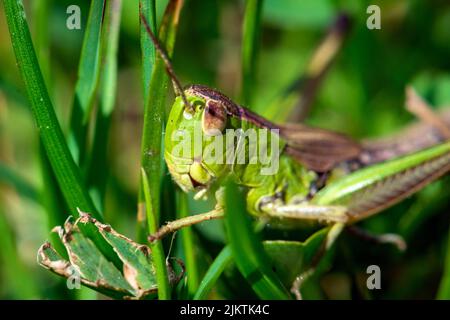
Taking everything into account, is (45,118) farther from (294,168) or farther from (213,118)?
(294,168)

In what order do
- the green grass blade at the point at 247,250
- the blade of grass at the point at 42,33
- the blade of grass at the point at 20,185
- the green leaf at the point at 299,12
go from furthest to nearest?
the green leaf at the point at 299,12, the blade of grass at the point at 20,185, the blade of grass at the point at 42,33, the green grass blade at the point at 247,250

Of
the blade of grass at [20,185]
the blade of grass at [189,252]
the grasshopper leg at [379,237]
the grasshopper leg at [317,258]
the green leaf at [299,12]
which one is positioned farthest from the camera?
the green leaf at [299,12]

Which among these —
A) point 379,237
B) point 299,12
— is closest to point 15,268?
point 379,237

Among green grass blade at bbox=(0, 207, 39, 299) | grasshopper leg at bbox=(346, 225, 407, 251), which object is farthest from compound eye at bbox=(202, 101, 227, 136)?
grasshopper leg at bbox=(346, 225, 407, 251)

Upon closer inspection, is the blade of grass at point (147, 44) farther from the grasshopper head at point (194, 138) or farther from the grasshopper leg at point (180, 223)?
the grasshopper leg at point (180, 223)

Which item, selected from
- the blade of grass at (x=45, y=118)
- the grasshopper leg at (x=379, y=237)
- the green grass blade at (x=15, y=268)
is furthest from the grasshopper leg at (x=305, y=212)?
the green grass blade at (x=15, y=268)

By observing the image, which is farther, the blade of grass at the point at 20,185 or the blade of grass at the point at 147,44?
the blade of grass at the point at 20,185
